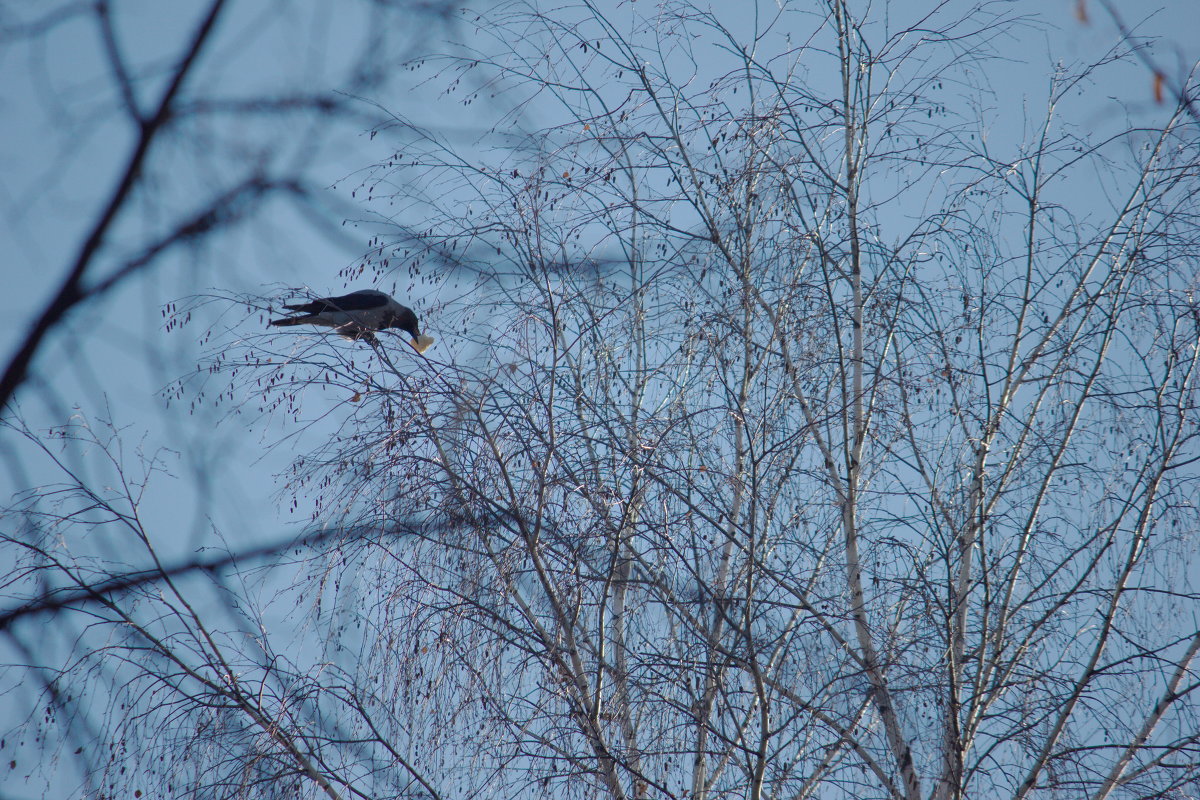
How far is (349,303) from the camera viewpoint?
441cm

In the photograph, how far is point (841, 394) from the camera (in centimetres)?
422

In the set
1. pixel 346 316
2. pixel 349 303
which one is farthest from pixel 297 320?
pixel 349 303

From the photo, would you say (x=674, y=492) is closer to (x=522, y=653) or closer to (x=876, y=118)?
(x=522, y=653)

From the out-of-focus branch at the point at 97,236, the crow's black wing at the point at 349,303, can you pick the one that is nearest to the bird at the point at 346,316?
the crow's black wing at the point at 349,303

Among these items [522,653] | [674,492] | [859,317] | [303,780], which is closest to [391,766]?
[303,780]

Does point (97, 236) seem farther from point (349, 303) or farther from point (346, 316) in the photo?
point (349, 303)

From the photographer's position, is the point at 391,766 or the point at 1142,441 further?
the point at 1142,441

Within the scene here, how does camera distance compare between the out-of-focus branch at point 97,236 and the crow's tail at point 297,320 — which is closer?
the out-of-focus branch at point 97,236

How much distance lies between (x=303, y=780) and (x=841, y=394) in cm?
237

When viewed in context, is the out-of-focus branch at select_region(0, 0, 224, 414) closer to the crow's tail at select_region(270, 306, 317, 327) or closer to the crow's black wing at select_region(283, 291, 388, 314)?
the crow's black wing at select_region(283, 291, 388, 314)

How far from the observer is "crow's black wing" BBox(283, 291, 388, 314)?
3745 mm

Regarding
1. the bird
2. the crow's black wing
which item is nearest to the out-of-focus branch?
the bird

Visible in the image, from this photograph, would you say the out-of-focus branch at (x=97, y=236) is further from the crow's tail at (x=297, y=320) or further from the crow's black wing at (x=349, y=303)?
the crow's tail at (x=297, y=320)

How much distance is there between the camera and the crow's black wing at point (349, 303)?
3745mm
